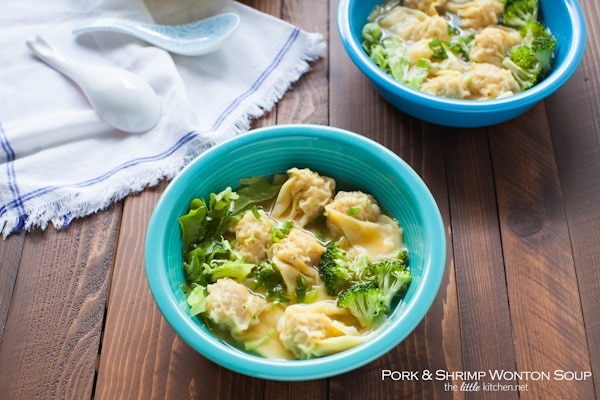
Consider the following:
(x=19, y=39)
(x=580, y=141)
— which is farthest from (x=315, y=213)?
(x=19, y=39)

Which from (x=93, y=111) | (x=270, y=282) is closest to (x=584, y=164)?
(x=270, y=282)

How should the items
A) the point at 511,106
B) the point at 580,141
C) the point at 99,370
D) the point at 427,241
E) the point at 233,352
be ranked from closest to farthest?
the point at 233,352, the point at 427,241, the point at 99,370, the point at 511,106, the point at 580,141

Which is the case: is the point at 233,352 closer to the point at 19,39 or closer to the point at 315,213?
the point at 315,213

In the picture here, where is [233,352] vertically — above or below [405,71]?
below

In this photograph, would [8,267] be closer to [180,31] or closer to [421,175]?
[180,31]

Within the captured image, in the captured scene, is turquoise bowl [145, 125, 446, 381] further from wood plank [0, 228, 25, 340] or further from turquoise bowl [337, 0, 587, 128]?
wood plank [0, 228, 25, 340]

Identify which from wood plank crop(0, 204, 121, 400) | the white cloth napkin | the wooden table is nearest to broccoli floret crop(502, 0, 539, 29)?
the wooden table

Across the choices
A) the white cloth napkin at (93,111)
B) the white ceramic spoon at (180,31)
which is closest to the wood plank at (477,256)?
the white cloth napkin at (93,111)
